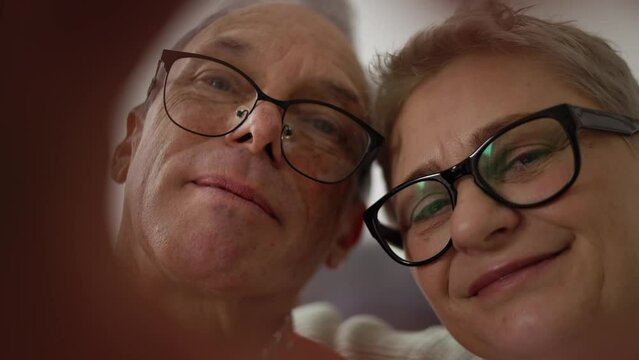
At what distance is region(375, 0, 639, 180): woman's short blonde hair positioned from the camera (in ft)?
2.38

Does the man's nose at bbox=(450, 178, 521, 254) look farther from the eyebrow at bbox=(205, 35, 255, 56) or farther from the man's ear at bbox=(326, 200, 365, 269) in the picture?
the eyebrow at bbox=(205, 35, 255, 56)

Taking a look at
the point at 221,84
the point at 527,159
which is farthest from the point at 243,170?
the point at 527,159

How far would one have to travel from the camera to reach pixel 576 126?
67 cm

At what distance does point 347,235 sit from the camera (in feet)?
3.12

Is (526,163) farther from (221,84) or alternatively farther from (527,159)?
(221,84)

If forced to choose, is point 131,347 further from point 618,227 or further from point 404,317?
point 618,227

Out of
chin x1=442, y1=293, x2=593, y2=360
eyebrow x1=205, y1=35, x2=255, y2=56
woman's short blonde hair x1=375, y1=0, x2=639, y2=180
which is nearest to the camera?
chin x1=442, y1=293, x2=593, y2=360

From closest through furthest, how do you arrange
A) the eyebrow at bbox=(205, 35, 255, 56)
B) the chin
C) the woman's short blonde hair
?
the chin < the woman's short blonde hair < the eyebrow at bbox=(205, 35, 255, 56)

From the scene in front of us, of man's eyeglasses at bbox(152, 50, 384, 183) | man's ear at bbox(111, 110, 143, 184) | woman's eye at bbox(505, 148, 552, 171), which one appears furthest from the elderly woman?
man's ear at bbox(111, 110, 143, 184)

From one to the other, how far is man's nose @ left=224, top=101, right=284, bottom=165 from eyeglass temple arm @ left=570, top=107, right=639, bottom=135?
0.37 metres

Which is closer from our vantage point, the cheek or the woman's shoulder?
the cheek

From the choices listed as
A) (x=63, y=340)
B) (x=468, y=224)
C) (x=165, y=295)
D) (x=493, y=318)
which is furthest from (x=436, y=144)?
(x=63, y=340)

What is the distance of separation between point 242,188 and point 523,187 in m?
0.35

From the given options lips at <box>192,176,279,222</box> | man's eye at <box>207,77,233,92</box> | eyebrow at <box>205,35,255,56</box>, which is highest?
eyebrow at <box>205,35,255,56</box>
